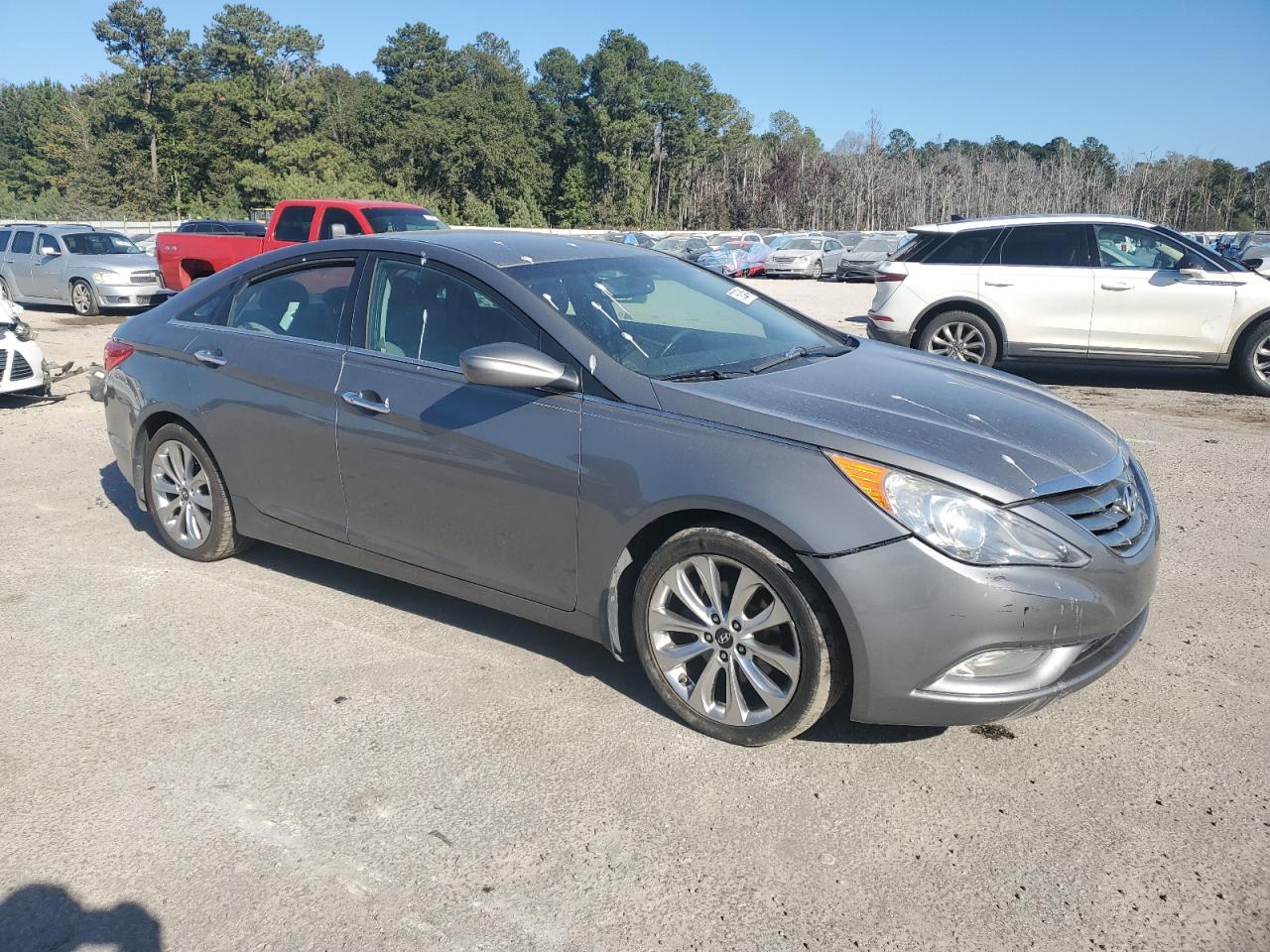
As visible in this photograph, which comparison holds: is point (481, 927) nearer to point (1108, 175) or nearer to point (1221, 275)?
point (1221, 275)

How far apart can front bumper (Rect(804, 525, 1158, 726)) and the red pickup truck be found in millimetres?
11994

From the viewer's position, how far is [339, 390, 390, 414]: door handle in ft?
13.5

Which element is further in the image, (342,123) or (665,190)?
(665,190)

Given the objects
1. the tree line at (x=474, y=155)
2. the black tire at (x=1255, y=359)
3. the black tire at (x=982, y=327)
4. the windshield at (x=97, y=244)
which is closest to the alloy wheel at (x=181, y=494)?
the black tire at (x=982, y=327)

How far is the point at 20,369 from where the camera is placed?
9250 mm

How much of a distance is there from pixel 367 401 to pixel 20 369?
6.80 meters

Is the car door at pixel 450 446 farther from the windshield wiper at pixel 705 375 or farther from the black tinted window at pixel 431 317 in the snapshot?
the windshield wiper at pixel 705 375

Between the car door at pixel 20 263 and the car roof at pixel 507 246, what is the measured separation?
17.1 meters

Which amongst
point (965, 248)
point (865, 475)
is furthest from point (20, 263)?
point (865, 475)

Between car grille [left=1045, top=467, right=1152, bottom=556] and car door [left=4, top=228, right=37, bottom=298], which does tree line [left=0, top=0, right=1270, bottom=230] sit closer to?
car door [left=4, top=228, right=37, bottom=298]

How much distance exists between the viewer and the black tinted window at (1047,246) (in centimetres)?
1023

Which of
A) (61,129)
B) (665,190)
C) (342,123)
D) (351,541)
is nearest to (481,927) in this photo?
(351,541)

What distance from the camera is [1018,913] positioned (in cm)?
261

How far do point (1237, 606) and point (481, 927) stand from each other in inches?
148
